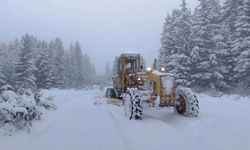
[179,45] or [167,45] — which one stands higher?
[167,45]

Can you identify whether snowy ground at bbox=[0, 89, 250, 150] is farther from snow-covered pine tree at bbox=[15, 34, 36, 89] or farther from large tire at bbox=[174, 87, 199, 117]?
snow-covered pine tree at bbox=[15, 34, 36, 89]

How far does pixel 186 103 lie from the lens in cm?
1352

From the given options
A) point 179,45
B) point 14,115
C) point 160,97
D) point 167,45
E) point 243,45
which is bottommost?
point 14,115

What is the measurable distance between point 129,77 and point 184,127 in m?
8.34

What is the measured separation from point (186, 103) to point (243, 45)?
54.4 feet

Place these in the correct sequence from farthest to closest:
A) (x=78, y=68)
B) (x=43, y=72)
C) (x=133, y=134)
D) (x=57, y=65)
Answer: (x=78, y=68) < (x=57, y=65) < (x=43, y=72) < (x=133, y=134)

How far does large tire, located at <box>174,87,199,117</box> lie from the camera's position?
1302 centimetres

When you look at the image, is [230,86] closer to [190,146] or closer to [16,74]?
[190,146]

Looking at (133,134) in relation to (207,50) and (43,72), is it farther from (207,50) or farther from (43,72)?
(43,72)

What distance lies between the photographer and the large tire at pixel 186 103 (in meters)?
13.0

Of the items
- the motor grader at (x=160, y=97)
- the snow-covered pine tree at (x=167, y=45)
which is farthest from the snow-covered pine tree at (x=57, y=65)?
the motor grader at (x=160, y=97)

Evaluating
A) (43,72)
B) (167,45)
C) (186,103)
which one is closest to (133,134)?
(186,103)

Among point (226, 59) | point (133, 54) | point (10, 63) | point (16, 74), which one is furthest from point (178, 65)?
point (10, 63)

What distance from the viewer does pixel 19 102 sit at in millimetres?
11156
